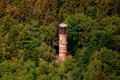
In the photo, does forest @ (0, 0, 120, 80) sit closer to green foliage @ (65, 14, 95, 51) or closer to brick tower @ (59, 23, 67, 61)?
green foliage @ (65, 14, 95, 51)

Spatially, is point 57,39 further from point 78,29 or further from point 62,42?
point 62,42

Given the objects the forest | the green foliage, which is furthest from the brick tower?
the green foliage

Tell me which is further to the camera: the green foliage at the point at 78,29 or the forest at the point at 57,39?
the green foliage at the point at 78,29

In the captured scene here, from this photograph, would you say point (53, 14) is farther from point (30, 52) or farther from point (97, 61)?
point (97, 61)

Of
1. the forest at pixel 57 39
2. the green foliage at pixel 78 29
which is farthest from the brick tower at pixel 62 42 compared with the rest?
the green foliage at pixel 78 29

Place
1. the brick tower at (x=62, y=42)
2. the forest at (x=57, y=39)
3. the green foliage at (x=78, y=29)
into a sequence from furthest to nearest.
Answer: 1. the green foliage at (x=78, y=29)
2. the brick tower at (x=62, y=42)
3. the forest at (x=57, y=39)

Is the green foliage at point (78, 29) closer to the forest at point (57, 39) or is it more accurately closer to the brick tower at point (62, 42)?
the forest at point (57, 39)

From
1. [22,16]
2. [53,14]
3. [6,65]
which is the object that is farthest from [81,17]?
[6,65]
